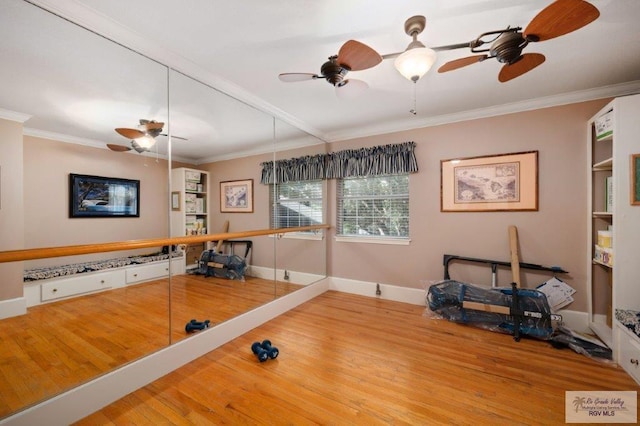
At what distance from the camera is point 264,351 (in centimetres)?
212

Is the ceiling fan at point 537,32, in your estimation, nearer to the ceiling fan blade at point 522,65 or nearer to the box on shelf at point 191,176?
the ceiling fan blade at point 522,65

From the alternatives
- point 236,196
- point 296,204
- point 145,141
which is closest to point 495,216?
point 296,204

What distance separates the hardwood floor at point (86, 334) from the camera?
1522 mm

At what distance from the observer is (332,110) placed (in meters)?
3.14

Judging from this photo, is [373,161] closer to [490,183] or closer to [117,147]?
[490,183]

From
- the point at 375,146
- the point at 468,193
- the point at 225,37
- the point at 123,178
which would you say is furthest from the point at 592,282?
the point at 123,178

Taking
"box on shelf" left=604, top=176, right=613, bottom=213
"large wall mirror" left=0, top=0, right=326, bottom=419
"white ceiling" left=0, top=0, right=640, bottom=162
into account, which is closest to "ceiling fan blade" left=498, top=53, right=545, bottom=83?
"white ceiling" left=0, top=0, right=640, bottom=162

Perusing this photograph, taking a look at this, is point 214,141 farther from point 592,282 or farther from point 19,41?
point 592,282

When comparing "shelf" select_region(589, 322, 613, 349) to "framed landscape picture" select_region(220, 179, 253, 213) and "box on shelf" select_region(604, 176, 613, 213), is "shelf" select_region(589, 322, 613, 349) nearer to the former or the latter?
"box on shelf" select_region(604, 176, 613, 213)

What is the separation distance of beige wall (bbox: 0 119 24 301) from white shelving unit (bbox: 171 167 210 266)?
2.72ft

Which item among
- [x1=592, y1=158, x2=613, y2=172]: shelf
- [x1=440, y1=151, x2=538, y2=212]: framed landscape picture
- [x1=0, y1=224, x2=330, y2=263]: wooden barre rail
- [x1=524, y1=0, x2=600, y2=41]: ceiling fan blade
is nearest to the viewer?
[x1=524, y1=0, x2=600, y2=41]: ceiling fan blade

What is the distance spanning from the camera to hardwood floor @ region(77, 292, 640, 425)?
154 cm

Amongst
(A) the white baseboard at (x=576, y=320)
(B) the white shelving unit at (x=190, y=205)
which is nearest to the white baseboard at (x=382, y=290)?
(A) the white baseboard at (x=576, y=320)

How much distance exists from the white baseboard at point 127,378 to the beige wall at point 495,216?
2.06m
